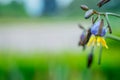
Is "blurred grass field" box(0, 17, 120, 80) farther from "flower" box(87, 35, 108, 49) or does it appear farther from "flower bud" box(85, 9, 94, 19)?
"flower bud" box(85, 9, 94, 19)

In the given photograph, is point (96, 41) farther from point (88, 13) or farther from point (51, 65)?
point (51, 65)

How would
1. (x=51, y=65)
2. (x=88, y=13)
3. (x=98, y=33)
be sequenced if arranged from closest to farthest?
(x=88, y=13) < (x=98, y=33) < (x=51, y=65)

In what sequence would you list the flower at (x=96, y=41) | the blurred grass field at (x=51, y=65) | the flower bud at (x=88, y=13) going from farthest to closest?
the blurred grass field at (x=51, y=65) < the flower at (x=96, y=41) < the flower bud at (x=88, y=13)

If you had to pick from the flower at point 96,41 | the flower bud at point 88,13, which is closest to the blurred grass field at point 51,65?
the flower at point 96,41

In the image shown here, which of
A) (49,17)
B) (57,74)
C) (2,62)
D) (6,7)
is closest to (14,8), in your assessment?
(6,7)

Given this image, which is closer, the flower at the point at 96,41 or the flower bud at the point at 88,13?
the flower bud at the point at 88,13

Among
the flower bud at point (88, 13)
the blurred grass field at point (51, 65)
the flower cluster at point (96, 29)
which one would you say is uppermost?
the flower bud at point (88, 13)

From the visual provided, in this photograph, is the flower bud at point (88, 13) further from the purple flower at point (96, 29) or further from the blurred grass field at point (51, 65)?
the blurred grass field at point (51, 65)

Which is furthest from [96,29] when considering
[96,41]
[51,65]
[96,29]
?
[51,65]
